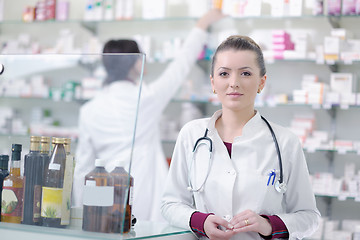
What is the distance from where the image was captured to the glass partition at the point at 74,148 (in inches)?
68.1

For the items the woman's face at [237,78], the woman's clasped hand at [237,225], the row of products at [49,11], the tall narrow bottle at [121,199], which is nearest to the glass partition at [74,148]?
the tall narrow bottle at [121,199]

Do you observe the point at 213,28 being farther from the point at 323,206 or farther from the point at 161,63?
the point at 323,206

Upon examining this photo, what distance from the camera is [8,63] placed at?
2141 mm

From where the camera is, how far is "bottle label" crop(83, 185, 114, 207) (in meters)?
1.71

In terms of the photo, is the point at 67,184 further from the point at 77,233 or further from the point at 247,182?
the point at 247,182

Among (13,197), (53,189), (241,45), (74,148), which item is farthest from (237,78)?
(13,197)

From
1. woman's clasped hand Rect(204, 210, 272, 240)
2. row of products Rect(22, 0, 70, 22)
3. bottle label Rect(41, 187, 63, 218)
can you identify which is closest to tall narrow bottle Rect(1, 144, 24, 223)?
bottle label Rect(41, 187, 63, 218)

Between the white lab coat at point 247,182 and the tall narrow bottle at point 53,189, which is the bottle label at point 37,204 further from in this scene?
the white lab coat at point 247,182

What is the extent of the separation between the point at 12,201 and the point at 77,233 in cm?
33

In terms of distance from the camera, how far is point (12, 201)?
1.89m

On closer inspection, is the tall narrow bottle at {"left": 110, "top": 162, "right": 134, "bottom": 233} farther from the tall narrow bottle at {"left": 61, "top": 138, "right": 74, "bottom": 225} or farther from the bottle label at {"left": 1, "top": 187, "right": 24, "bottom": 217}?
the bottle label at {"left": 1, "top": 187, "right": 24, "bottom": 217}

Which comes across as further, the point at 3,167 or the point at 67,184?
the point at 3,167

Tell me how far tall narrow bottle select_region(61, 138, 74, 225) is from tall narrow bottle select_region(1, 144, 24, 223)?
0.17m

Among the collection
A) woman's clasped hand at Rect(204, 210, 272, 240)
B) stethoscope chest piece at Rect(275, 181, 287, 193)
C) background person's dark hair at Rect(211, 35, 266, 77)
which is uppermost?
background person's dark hair at Rect(211, 35, 266, 77)
